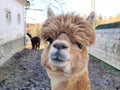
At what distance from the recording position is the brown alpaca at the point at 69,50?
2.36 metres

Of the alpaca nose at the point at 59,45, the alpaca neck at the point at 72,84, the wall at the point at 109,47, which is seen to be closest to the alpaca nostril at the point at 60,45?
the alpaca nose at the point at 59,45

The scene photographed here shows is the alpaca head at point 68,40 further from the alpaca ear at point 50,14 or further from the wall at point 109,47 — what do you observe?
the wall at point 109,47

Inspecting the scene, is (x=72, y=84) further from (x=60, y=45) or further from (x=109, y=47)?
(x=109, y=47)

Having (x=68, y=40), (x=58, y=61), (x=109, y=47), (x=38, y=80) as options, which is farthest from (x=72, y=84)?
(x=109, y=47)

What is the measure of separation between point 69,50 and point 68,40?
97 mm

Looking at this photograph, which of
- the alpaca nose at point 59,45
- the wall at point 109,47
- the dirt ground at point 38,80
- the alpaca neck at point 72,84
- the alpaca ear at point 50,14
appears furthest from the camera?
the wall at point 109,47

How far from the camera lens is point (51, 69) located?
246cm

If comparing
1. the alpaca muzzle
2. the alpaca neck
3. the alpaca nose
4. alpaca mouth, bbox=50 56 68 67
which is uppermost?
the alpaca nose

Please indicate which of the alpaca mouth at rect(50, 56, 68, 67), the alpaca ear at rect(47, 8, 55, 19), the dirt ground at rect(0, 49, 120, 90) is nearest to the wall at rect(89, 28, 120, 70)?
the dirt ground at rect(0, 49, 120, 90)

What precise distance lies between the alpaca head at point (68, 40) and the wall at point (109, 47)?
6544 mm

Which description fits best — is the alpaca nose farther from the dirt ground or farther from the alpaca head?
the dirt ground

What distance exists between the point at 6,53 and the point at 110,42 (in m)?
4.87

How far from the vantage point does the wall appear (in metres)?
9.20

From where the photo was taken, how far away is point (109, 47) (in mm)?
10562
